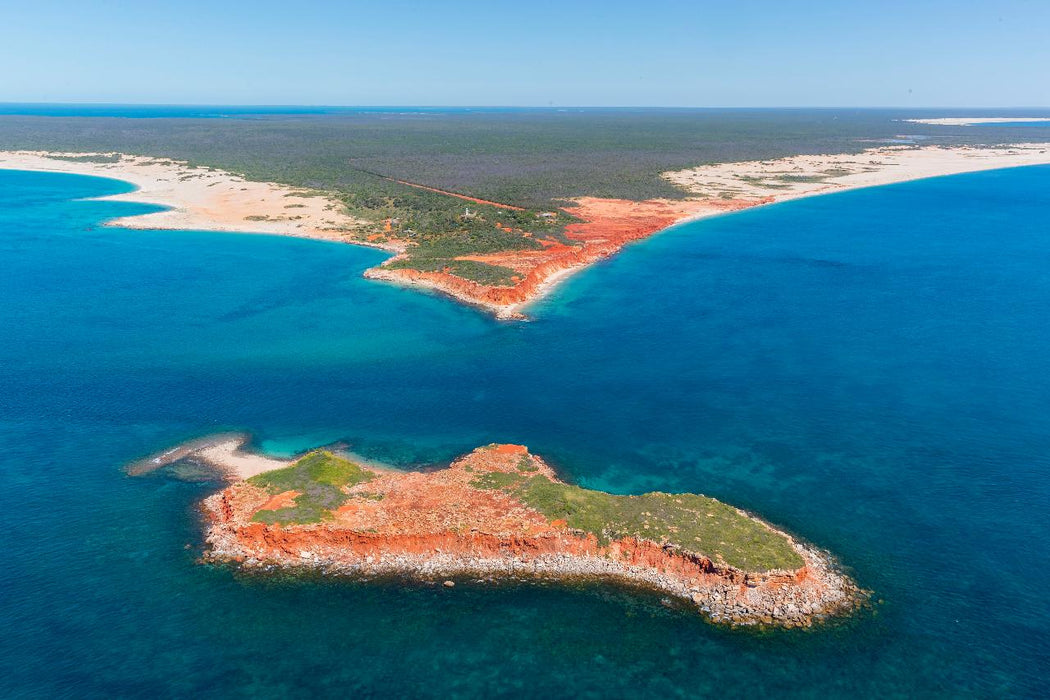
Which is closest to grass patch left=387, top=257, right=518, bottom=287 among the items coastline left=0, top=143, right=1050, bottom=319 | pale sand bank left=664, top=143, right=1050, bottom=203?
coastline left=0, top=143, right=1050, bottom=319

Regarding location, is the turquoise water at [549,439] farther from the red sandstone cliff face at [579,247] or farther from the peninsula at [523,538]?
the red sandstone cliff face at [579,247]

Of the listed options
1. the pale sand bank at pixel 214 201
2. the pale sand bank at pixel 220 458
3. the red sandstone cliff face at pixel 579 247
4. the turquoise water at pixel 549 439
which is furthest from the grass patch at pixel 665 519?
the pale sand bank at pixel 214 201

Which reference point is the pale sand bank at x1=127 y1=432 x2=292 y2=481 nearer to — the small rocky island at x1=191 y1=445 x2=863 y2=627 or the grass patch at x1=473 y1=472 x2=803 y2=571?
the small rocky island at x1=191 y1=445 x2=863 y2=627

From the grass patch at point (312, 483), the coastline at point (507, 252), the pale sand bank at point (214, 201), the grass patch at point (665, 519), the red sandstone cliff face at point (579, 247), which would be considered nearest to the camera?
the grass patch at point (665, 519)

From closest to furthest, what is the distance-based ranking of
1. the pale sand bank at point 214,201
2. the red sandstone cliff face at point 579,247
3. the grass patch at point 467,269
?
the red sandstone cliff face at point 579,247, the grass patch at point 467,269, the pale sand bank at point 214,201

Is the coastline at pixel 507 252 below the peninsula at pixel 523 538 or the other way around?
the other way around

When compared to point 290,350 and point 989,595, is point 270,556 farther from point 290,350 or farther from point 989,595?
point 989,595

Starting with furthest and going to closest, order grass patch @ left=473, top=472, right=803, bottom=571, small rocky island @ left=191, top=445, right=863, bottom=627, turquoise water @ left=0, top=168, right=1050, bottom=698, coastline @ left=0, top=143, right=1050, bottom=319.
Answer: coastline @ left=0, top=143, right=1050, bottom=319 < grass patch @ left=473, top=472, right=803, bottom=571 < small rocky island @ left=191, top=445, right=863, bottom=627 < turquoise water @ left=0, top=168, right=1050, bottom=698
